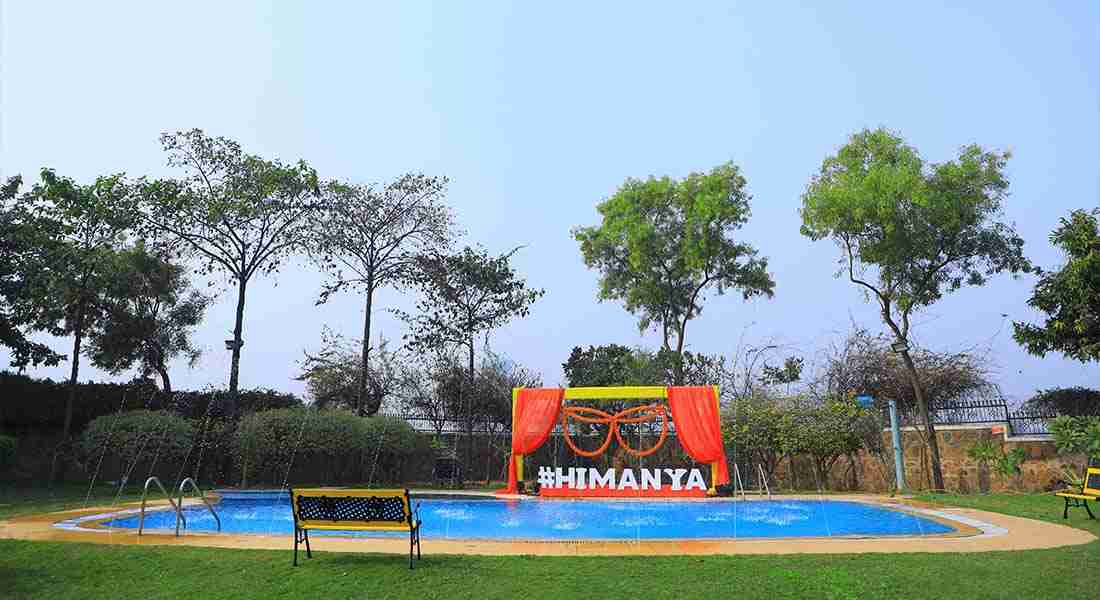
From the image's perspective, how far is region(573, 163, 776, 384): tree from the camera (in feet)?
81.0

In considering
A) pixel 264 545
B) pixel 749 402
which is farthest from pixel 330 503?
pixel 749 402

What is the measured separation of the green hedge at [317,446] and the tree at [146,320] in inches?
242

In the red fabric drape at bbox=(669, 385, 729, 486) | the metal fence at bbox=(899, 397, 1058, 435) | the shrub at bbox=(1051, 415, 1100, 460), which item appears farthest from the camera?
the metal fence at bbox=(899, 397, 1058, 435)

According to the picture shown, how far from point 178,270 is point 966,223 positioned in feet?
80.5

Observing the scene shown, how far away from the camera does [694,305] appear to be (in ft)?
83.9

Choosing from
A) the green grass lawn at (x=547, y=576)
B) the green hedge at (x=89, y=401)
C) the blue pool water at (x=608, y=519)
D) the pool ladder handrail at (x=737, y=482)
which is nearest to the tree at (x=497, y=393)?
the blue pool water at (x=608, y=519)

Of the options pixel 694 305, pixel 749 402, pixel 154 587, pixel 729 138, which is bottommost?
pixel 154 587

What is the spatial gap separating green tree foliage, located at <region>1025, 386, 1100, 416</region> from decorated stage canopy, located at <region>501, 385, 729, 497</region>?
824cm

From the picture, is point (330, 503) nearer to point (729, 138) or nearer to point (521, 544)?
point (521, 544)

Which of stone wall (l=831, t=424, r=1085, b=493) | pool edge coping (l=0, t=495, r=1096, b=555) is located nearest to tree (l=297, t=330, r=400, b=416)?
stone wall (l=831, t=424, r=1085, b=493)

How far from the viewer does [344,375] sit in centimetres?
2577

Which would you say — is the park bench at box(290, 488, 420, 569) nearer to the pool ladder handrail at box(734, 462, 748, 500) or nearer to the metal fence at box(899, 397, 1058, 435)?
the pool ladder handrail at box(734, 462, 748, 500)

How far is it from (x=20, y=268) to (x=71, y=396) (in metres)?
→ 3.70

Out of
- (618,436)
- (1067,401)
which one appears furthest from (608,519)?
(1067,401)
